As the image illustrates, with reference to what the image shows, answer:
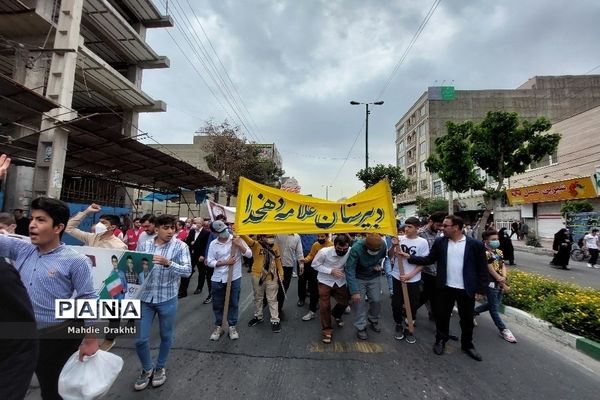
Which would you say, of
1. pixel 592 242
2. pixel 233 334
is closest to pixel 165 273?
pixel 233 334

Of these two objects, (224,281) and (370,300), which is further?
(370,300)

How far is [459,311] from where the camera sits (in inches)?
175

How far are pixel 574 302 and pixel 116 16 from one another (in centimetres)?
1932

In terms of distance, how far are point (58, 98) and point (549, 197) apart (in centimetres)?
2853

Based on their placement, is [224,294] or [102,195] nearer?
[224,294]

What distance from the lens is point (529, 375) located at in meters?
3.81

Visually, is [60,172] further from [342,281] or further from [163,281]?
[342,281]

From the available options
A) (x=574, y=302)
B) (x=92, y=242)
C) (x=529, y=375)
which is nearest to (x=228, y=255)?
(x=92, y=242)

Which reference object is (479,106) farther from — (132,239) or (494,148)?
(132,239)

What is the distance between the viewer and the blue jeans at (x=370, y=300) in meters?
4.96

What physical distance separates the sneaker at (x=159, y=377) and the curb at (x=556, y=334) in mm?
5455

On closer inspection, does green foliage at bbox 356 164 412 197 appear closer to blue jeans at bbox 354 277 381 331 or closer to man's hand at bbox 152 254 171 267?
blue jeans at bbox 354 277 381 331

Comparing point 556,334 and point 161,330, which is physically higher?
point 161,330

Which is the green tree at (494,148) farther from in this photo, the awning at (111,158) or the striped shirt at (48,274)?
the striped shirt at (48,274)
